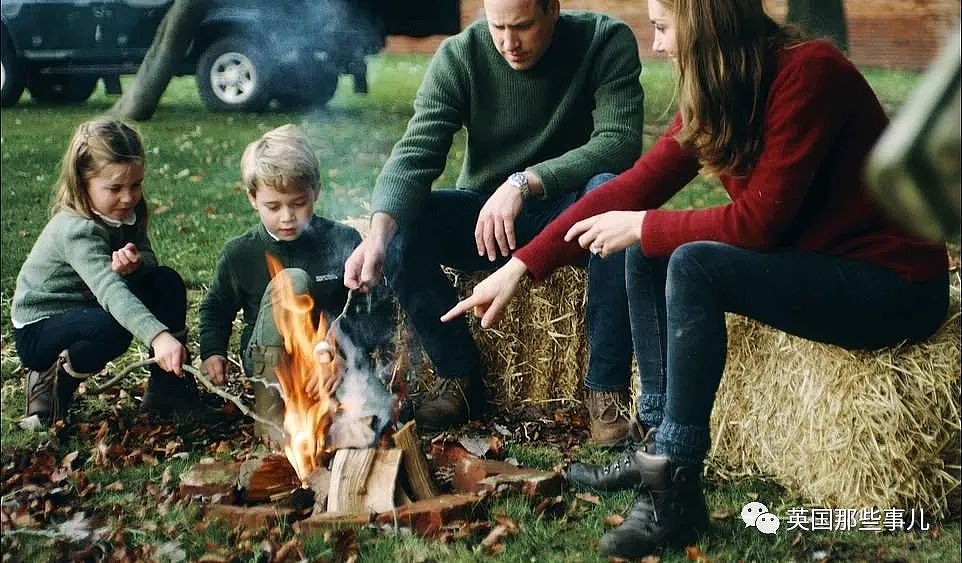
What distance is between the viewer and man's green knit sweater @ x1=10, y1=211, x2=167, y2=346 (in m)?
3.31

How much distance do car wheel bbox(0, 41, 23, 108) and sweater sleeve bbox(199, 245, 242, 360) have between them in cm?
178

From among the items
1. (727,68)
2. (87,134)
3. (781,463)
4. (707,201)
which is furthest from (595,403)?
(707,201)

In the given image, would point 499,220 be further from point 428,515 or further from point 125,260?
point 125,260

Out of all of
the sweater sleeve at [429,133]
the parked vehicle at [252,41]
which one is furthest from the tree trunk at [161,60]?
the sweater sleeve at [429,133]

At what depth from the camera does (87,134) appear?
11.2 feet

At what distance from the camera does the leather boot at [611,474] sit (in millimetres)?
2848

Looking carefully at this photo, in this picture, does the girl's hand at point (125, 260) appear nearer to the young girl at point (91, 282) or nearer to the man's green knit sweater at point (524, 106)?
the young girl at point (91, 282)

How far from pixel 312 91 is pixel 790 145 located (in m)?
2.33

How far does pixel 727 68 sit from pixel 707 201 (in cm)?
329

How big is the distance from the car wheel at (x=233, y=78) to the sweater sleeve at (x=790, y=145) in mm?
2311

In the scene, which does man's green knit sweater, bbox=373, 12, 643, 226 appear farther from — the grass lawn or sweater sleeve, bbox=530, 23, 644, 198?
the grass lawn

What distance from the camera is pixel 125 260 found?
132 inches

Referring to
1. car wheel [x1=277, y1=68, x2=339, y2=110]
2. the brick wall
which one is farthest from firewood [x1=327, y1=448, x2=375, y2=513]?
the brick wall

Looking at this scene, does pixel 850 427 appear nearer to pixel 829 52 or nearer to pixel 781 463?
pixel 781 463
